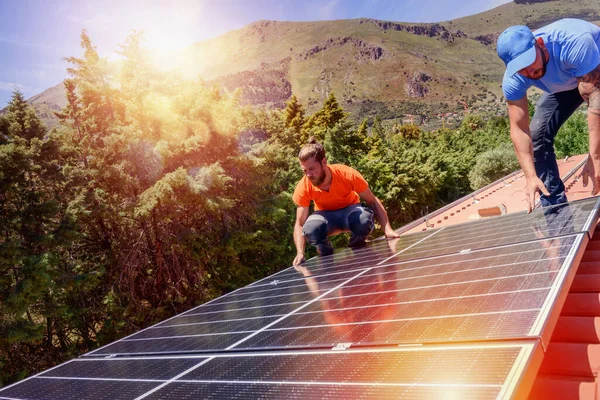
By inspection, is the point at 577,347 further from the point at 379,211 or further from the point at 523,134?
the point at 379,211

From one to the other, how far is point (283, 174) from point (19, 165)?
16.1 m

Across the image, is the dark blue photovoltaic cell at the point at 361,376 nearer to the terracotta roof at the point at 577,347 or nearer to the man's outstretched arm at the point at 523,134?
the terracotta roof at the point at 577,347

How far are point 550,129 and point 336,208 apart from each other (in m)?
3.10

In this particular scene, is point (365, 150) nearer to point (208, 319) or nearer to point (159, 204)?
point (159, 204)

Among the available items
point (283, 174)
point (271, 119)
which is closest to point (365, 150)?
point (271, 119)

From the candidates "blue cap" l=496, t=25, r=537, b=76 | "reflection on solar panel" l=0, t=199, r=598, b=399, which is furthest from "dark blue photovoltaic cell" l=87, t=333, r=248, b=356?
"blue cap" l=496, t=25, r=537, b=76

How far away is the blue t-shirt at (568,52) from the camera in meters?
3.35

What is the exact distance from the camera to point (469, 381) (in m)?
1.19

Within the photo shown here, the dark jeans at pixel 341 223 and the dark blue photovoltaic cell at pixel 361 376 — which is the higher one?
the dark jeans at pixel 341 223

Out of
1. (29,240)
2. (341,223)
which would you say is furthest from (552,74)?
(29,240)

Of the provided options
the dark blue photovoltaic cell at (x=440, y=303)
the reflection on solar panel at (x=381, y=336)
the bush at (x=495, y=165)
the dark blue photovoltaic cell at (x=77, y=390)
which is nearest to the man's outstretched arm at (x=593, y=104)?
the reflection on solar panel at (x=381, y=336)

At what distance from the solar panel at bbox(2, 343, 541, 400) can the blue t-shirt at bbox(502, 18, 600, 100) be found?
3202 mm

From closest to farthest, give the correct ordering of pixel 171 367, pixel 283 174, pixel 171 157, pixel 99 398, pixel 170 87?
1. pixel 99 398
2. pixel 171 367
3. pixel 171 157
4. pixel 170 87
5. pixel 283 174

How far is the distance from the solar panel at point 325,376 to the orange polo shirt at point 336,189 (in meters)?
3.74
